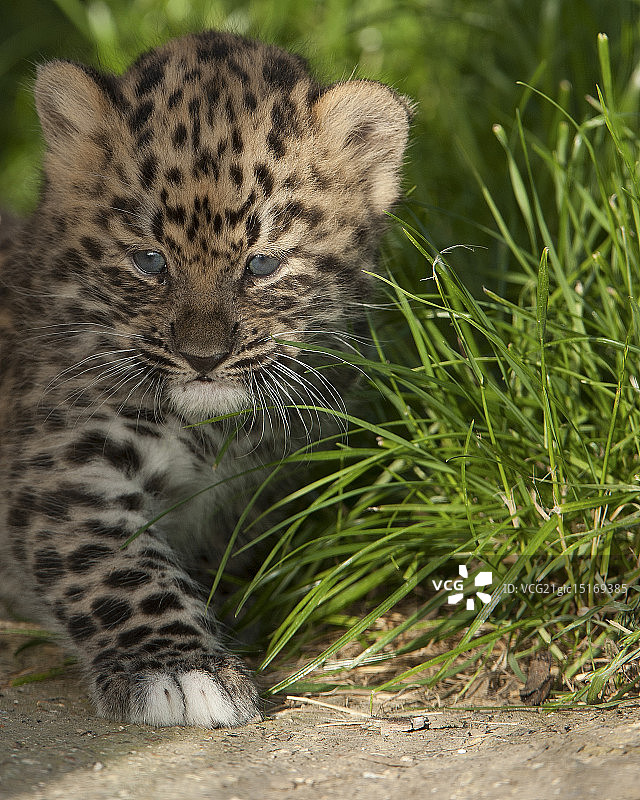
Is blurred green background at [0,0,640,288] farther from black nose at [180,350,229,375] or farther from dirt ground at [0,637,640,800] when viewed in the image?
dirt ground at [0,637,640,800]

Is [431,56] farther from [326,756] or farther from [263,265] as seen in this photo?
[326,756]

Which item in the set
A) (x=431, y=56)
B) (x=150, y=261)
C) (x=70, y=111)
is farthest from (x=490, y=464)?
(x=431, y=56)

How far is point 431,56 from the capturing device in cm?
633

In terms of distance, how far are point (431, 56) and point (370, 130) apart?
2.95 metres

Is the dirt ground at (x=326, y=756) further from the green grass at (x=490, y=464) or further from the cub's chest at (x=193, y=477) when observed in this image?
the cub's chest at (x=193, y=477)

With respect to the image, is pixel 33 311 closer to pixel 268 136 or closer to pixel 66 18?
pixel 268 136

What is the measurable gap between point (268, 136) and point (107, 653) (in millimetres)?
1835

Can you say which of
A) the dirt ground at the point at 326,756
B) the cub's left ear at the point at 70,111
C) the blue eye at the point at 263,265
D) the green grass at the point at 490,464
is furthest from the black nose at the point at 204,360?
the dirt ground at the point at 326,756

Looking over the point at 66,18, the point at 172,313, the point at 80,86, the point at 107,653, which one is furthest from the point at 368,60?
the point at 107,653

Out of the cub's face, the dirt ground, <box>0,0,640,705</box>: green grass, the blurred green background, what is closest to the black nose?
the cub's face

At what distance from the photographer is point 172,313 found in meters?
3.24

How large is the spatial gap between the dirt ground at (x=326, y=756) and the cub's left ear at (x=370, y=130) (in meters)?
1.90

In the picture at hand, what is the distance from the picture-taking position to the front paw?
3045 millimetres

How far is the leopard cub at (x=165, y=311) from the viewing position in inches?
127
